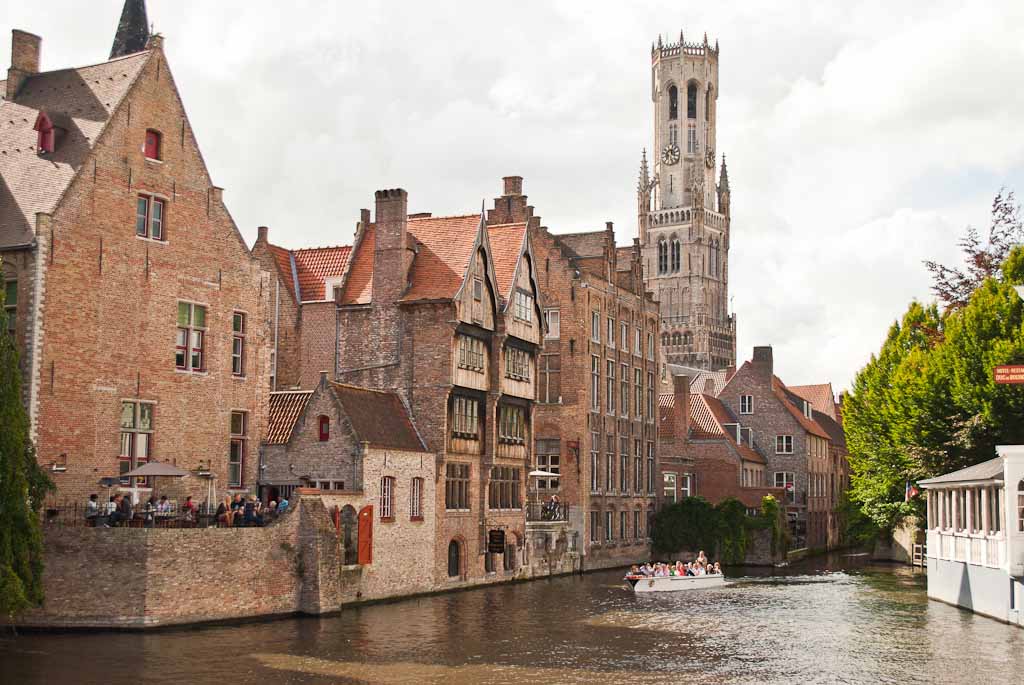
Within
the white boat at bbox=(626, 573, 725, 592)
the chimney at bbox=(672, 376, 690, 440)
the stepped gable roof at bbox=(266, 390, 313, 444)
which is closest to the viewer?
the stepped gable roof at bbox=(266, 390, 313, 444)

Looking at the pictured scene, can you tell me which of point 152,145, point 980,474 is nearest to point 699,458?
point 980,474

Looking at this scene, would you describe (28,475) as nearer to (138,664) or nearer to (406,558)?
(138,664)

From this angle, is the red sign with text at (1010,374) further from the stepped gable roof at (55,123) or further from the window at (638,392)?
the window at (638,392)

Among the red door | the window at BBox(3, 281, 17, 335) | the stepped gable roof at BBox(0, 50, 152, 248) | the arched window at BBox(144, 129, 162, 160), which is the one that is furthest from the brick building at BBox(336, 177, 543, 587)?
the window at BBox(3, 281, 17, 335)

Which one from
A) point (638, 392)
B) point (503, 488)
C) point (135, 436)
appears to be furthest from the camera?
point (638, 392)

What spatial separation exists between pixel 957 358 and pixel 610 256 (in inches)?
888

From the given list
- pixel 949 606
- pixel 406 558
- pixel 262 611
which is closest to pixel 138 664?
pixel 262 611

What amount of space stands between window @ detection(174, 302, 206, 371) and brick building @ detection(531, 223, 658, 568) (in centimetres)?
2314

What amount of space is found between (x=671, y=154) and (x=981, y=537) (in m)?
147

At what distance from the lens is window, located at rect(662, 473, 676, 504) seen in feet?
241

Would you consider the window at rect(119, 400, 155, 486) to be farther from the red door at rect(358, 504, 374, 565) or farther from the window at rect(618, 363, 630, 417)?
the window at rect(618, 363, 630, 417)

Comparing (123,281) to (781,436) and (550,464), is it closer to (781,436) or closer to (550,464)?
(550,464)

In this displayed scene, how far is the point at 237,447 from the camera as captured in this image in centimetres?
4312

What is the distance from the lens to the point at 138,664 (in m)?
27.6
